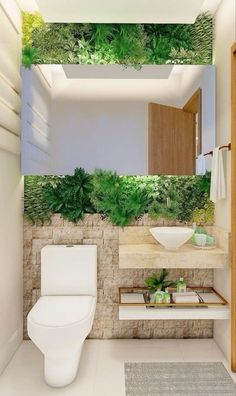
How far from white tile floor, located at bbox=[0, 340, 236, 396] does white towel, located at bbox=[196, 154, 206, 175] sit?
145cm

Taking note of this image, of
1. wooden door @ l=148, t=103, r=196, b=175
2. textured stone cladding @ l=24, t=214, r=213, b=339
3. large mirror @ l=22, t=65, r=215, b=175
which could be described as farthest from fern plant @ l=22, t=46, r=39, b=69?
textured stone cladding @ l=24, t=214, r=213, b=339

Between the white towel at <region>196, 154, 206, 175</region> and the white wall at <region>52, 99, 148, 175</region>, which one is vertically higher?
the white wall at <region>52, 99, 148, 175</region>

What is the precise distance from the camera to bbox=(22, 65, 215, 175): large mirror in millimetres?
3045

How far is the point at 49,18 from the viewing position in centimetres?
280

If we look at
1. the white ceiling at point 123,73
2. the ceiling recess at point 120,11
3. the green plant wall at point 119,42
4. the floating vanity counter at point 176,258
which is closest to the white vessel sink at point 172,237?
the floating vanity counter at point 176,258

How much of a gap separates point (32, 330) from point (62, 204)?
3.77 ft

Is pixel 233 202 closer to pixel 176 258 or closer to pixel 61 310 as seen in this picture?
pixel 176 258

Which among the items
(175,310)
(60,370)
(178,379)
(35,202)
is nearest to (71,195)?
(35,202)

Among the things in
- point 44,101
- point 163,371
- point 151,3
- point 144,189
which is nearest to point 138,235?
point 144,189

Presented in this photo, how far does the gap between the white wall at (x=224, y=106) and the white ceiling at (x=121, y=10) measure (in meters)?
0.22

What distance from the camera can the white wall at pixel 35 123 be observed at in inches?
117

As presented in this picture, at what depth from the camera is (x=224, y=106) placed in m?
2.76

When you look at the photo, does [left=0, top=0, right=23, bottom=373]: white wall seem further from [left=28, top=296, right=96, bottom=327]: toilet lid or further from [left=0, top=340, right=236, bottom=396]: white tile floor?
[left=28, top=296, right=96, bottom=327]: toilet lid

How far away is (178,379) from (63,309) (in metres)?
0.91
